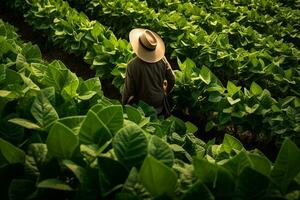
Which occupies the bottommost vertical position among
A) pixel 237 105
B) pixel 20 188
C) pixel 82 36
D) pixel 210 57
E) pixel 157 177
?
pixel 237 105

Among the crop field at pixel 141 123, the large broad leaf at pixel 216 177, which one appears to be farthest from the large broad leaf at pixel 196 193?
the large broad leaf at pixel 216 177

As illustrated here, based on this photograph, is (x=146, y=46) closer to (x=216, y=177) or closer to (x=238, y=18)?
(x=216, y=177)

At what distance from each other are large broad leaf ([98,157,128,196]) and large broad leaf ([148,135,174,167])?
16 cm

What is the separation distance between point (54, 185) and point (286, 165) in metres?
1.05

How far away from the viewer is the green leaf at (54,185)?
1412 mm

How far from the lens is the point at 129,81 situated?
3.74 m

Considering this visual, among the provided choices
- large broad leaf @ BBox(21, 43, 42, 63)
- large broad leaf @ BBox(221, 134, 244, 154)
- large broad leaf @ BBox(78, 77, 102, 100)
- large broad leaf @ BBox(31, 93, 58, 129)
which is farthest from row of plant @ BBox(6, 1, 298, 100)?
large broad leaf @ BBox(31, 93, 58, 129)

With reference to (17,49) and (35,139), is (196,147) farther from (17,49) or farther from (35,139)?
(17,49)

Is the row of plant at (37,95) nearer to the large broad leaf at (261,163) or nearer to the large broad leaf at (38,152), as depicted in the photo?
the large broad leaf at (38,152)

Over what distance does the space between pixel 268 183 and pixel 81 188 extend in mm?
815

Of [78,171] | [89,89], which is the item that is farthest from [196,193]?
[89,89]

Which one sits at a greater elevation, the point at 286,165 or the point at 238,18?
the point at 286,165

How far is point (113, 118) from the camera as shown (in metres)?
1.86

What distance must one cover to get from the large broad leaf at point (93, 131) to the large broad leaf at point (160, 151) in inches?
10.3
